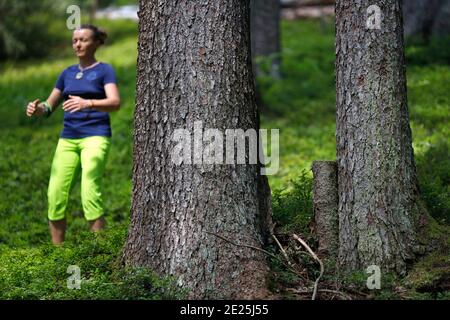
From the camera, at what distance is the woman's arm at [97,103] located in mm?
7230

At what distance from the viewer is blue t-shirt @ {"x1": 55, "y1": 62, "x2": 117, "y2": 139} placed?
746 centimetres

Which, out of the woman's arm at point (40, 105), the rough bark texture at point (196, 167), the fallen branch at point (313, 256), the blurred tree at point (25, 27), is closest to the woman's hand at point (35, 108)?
the woman's arm at point (40, 105)

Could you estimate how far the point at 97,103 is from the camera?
727 cm

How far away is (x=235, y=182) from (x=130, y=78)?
1125 centimetres

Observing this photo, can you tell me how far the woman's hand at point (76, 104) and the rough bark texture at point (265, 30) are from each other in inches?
296

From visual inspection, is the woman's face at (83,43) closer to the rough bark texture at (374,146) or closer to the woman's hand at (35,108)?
the woman's hand at (35,108)

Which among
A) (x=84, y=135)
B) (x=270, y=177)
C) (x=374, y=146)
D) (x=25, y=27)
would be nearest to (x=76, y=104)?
(x=84, y=135)

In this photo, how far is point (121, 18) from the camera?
26.3 m

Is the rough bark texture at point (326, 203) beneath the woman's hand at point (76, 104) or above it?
beneath

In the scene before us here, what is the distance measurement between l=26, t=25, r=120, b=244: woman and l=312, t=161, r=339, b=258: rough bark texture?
2409 millimetres

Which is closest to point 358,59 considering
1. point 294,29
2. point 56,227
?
point 56,227

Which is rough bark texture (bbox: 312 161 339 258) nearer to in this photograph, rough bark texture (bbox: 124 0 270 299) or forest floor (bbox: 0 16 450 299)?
forest floor (bbox: 0 16 450 299)

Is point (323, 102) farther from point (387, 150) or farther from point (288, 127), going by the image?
point (387, 150)

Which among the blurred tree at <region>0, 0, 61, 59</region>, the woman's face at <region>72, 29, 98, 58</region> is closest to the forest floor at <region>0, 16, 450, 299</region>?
the blurred tree at <region>0, 0, 61, 59</region>
